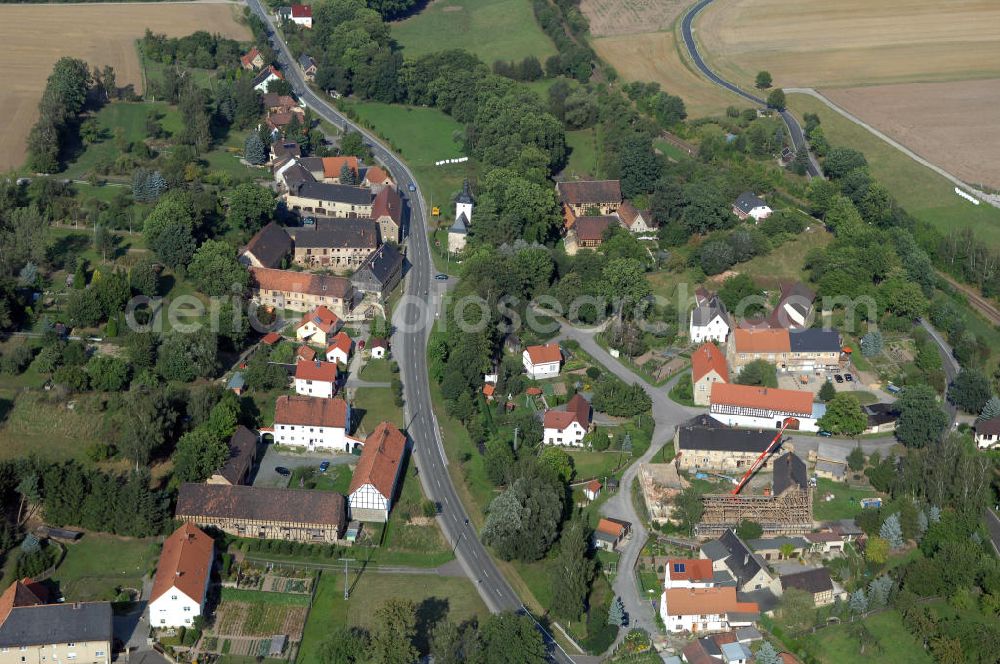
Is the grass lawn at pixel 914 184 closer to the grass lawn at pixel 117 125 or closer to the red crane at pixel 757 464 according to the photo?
the red crane at pixel 757 464

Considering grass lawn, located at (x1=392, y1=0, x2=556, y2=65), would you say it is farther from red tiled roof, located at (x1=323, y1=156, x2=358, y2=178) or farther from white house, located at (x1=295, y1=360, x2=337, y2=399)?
white house, located at (x1=295, y1=360, x2=337, y2=399)

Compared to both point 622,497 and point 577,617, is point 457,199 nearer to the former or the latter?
point 622,497

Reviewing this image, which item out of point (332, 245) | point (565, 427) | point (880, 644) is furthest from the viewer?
point (332, 245)

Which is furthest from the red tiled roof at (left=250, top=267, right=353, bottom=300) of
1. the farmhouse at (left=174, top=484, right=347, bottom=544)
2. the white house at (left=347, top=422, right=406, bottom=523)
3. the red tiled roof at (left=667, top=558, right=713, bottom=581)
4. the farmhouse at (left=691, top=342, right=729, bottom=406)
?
the red tiled roof at (left=667, top=558, right=713, bottom=581)

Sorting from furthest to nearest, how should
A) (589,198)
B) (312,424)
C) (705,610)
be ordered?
(589,198) < (312,424) < (705,610)

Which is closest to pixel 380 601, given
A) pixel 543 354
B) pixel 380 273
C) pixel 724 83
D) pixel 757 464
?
pixel 757 464

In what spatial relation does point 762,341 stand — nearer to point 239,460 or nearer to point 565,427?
point 565,427

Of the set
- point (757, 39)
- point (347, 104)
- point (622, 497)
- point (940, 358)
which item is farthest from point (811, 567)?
point (757, 39)
